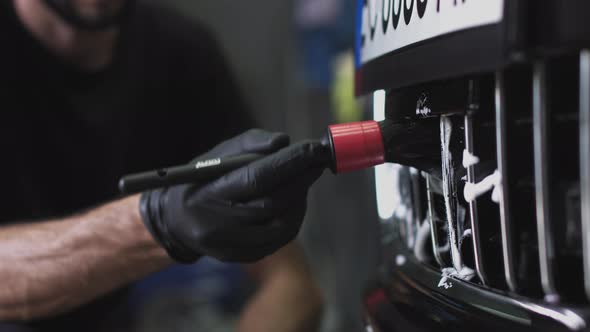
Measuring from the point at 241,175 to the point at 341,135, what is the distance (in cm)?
8

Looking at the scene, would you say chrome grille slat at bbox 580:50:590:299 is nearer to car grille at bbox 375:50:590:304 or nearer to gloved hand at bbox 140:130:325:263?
car grille at bbox 375:50:590:304

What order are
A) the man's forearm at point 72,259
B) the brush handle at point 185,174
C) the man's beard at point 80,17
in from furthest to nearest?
1. the man's beard at point 80,17
2. the man's forearm at point 72,259
3. the brush handle at point 185,174

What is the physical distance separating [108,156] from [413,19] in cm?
70

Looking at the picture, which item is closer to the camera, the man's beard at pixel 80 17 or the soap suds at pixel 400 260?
the soap suds at pixel 400 260

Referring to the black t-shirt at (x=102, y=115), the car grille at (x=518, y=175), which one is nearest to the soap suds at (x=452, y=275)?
the car grille at (x=518, y=175)

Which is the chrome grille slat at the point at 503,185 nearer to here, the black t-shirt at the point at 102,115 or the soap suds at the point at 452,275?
the soap suds at the point at 452,275

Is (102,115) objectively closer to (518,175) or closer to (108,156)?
(108,156)

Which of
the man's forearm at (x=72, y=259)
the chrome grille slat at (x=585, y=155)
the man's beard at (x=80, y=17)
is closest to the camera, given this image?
the chrome grille slat at (x=585, y=155)

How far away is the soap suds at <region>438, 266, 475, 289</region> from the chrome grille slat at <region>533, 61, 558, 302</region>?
0.19 ft

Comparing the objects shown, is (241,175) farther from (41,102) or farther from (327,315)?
(327,315)

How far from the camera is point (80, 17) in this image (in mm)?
785

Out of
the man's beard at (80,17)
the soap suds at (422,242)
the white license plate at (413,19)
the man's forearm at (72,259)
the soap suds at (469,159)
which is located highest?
the man's beard at (80,17)

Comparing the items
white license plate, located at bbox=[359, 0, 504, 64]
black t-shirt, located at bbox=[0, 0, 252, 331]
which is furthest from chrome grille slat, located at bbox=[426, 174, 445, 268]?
black t-shirt, located at bbox=[0, 0, 252, 331]

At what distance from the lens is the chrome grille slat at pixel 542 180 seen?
28 centimetres
